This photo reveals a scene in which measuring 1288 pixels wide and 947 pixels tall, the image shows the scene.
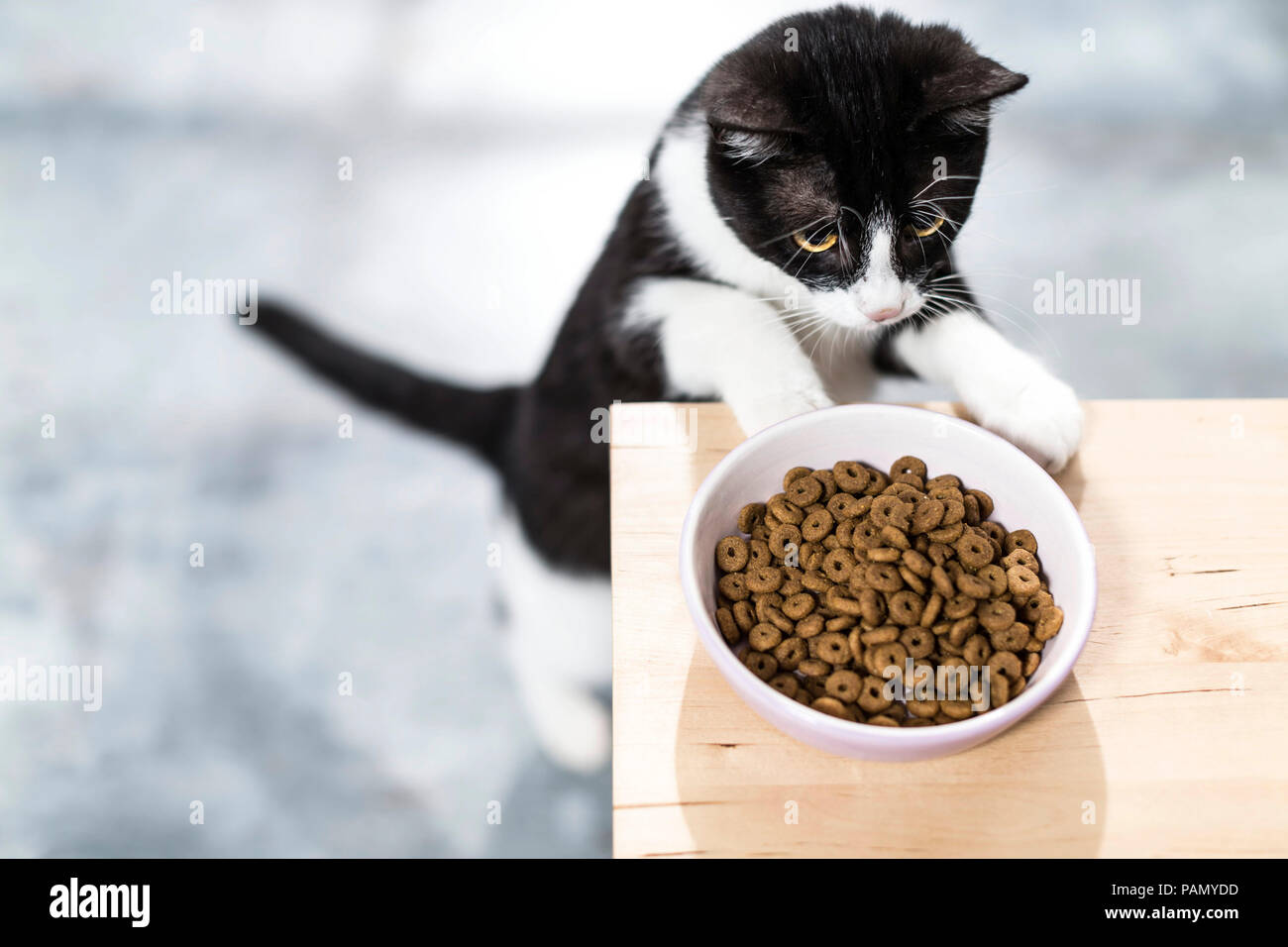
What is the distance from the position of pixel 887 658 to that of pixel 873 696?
3cm

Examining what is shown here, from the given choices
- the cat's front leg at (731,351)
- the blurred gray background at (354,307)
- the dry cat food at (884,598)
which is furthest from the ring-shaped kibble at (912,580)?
the blurred gray background at (354,307)

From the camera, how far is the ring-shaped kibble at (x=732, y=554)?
32.7 inches

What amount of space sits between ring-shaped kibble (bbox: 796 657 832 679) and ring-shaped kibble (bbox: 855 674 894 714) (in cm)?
3

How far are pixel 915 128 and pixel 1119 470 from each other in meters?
0.39

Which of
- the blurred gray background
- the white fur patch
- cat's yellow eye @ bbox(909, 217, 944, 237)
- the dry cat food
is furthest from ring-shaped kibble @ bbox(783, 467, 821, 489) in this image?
the blurred gray background

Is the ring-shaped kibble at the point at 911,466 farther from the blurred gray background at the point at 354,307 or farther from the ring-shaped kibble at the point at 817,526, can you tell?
the blurred gray background at the point at 354,307

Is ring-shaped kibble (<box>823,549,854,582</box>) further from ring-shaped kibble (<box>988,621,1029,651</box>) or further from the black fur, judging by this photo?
the black fur

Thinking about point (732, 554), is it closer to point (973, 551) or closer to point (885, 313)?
point (973, 551)

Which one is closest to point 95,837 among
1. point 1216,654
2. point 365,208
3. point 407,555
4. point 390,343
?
point 407,555

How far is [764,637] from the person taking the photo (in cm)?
79

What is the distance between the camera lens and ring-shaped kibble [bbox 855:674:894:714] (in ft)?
2.46

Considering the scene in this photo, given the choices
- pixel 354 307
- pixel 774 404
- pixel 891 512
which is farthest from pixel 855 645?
pixel 354 307

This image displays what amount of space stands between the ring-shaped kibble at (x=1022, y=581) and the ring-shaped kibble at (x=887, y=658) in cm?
11

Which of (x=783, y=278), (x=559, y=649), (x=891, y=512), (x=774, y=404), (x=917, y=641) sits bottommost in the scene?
(x=559, y=649)
